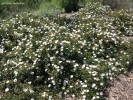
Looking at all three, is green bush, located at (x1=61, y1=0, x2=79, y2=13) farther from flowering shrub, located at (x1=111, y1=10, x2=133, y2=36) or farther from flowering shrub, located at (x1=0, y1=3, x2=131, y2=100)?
flowering shrub, located at (x1=0, y1=3, x2=131, y2=100)

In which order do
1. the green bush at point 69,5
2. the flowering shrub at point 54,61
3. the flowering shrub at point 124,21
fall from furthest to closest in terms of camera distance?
the green bush at point 69,5 < the flowering shrub at point 124,21 < the flowering shrub at point 54,61

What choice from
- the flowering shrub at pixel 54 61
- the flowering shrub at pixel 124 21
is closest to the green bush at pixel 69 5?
the flowering shrub at pixel 124 21

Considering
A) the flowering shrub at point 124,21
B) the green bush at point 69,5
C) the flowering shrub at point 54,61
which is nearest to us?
the flowering shrub at point 54,61

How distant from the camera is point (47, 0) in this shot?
52.1 feet

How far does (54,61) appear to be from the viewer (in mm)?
6531

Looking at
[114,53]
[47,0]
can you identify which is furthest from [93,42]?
[47,0]

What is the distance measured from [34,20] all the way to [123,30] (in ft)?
9.86

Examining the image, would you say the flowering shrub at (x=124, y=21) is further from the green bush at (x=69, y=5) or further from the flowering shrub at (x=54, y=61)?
the green bush at (x=69, y=5)

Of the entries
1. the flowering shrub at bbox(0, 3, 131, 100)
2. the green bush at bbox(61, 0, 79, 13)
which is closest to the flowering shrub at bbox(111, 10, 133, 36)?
the flowering shrub at bbox(0, 3, 131, 100)

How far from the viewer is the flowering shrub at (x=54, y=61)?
243 inches

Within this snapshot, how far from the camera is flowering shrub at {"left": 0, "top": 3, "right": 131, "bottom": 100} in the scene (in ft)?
20.3

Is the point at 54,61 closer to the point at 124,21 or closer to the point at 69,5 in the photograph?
the point at 124,21

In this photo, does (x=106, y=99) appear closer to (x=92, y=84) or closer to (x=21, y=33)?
(x=92, y=84)

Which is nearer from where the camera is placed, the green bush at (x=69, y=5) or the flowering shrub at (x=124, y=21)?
the flowering shrub at (x=124, y=21)
